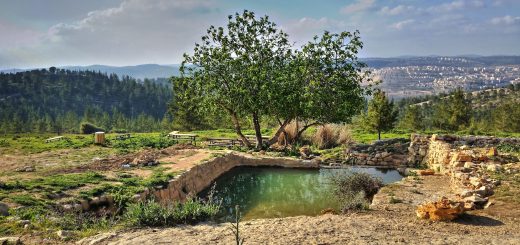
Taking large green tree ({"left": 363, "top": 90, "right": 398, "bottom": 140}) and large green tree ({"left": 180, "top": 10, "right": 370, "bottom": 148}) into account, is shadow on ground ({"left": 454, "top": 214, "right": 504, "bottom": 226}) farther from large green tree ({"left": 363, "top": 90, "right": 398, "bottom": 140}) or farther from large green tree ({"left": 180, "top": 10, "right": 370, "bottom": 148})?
large green tree ({"left": 363, "top": 90, "right": 398, "bottom": 140})

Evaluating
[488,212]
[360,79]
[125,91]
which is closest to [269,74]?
[360,79]

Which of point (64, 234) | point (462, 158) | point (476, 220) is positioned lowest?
point (476, 220)

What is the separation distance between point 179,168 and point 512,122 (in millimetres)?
52555

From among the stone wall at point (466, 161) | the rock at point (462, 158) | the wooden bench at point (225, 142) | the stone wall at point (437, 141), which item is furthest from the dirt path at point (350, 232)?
the wooden bench at point (225, 142)

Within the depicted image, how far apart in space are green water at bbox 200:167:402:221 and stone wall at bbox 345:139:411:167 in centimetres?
89

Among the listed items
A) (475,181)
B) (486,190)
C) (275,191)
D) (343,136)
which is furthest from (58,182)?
(343,136)

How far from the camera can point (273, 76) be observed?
75.2 feet

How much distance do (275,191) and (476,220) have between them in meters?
8.01

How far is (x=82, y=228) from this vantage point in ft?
32.3

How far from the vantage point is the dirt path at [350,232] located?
8.69 metres

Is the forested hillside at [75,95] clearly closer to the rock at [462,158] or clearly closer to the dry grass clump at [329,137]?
the dry grass clump at [329,137]

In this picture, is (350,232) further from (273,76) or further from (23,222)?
(273,76)

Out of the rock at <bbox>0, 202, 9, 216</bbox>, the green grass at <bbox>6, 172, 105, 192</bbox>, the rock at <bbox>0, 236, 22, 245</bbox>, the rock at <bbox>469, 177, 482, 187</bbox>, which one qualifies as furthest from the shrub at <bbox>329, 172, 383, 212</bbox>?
the rock at <bbox>0, 202, 9, 216</bbox>

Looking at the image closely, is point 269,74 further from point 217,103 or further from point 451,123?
point 451,123
